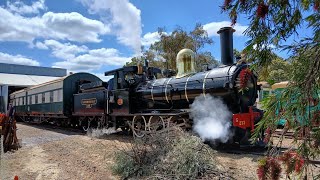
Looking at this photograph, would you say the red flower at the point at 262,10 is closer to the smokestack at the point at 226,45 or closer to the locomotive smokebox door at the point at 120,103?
the smokestack at the point at 226,45

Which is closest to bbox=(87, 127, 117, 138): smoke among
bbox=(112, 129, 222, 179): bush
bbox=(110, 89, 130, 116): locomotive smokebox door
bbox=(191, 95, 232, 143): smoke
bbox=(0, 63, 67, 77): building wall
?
bbox=(110, 89, 130, 116): locomotive smokebox door

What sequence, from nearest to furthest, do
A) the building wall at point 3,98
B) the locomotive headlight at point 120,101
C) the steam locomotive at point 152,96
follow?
the steam locomotive at point 152,96 < the locomotive headlight at point 120,101 < the building wall at point 3,98

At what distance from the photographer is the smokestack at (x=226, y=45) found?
33.0 feet

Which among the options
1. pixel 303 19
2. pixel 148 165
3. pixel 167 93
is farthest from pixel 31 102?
pixel 303 19

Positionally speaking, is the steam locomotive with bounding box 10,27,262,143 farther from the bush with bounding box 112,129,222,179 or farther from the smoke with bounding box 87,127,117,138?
the bush with bounding box 112,129,222,179

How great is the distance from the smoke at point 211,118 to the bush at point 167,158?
2.93m

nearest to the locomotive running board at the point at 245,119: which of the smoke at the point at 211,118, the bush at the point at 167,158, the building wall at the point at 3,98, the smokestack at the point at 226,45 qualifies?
the smoke at the point at 211,118

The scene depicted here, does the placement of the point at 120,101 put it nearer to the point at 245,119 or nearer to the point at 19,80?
the point at 245,119

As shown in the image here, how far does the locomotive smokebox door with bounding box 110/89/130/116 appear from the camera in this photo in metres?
12.7

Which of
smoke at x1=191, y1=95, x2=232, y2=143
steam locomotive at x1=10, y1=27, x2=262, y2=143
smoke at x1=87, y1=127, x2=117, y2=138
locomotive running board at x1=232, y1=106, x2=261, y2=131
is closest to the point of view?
locomotive running board at x1=232, y1=106, x2=261, y2=131

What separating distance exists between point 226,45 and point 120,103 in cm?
516

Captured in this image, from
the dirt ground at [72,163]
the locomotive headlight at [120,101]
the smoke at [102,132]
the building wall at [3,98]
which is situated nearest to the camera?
the dirt ground at [72,163]

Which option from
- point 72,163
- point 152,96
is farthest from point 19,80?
point 72,163

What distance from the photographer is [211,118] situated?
932cm
